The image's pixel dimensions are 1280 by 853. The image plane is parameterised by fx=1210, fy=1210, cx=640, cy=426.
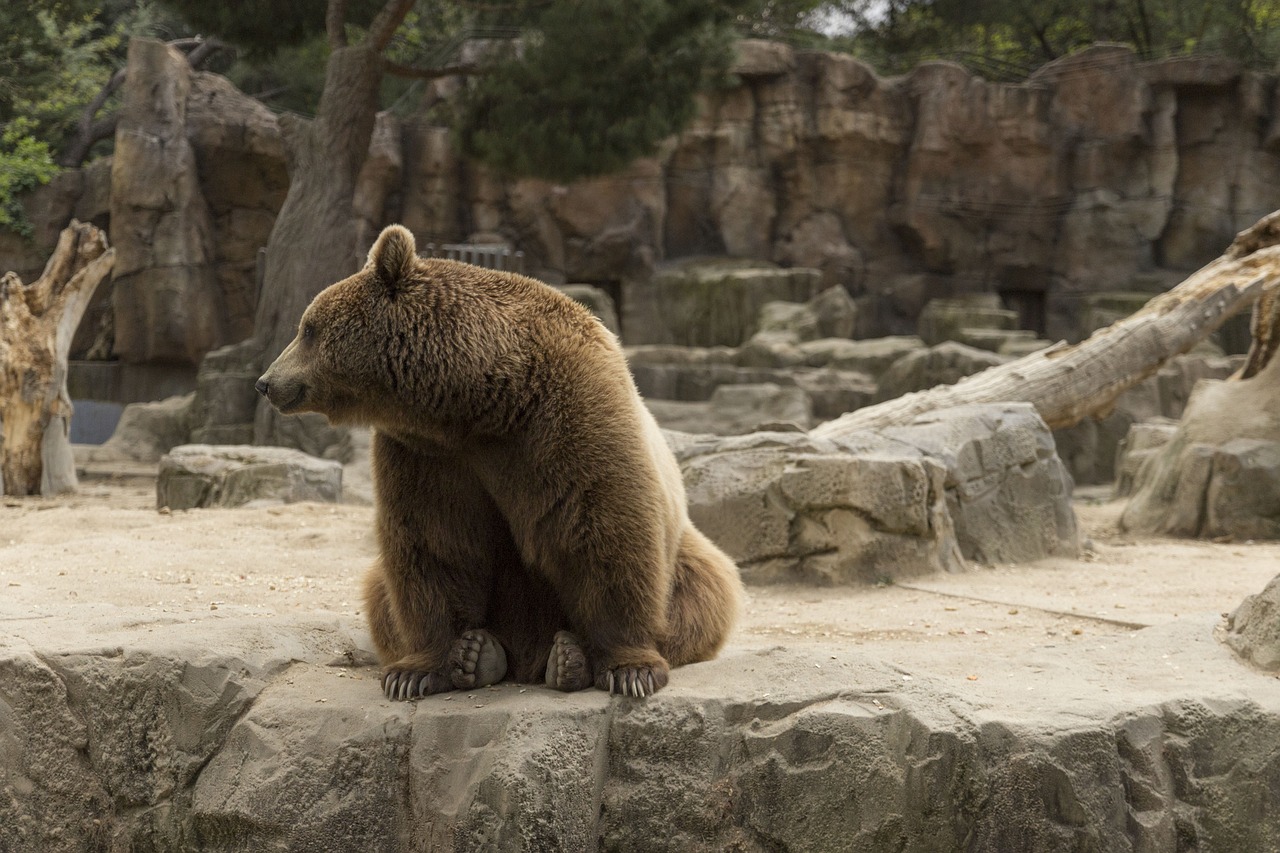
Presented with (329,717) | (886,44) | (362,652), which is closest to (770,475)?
(362,652)

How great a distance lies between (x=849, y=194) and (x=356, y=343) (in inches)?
798

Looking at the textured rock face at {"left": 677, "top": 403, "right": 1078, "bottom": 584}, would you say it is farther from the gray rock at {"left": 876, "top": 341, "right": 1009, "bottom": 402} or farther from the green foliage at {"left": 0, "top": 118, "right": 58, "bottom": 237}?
the green foliage at {"left": 0, "top": 118, "right": 58, "bottom": 237}

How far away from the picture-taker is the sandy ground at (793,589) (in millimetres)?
4117

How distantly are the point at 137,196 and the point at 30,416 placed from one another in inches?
407

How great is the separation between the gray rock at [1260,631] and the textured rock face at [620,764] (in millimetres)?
372

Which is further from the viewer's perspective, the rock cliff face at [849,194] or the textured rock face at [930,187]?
the textured rock face at [930,187]

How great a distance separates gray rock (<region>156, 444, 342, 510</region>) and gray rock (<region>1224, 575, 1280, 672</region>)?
591cm

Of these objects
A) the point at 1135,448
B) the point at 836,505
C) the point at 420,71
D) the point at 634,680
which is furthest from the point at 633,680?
Result: the point at 420,71

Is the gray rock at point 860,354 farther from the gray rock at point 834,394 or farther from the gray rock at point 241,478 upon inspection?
the gray rock at point 241,478

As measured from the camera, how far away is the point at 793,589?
618cm

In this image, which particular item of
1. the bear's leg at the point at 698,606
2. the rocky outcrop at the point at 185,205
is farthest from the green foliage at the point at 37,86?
the bear's leg at the point at 698,606

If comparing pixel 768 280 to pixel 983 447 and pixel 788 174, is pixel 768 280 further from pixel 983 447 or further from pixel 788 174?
pixel 983 447

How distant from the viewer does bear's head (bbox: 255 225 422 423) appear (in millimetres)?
3293

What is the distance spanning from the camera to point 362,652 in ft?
12.6
